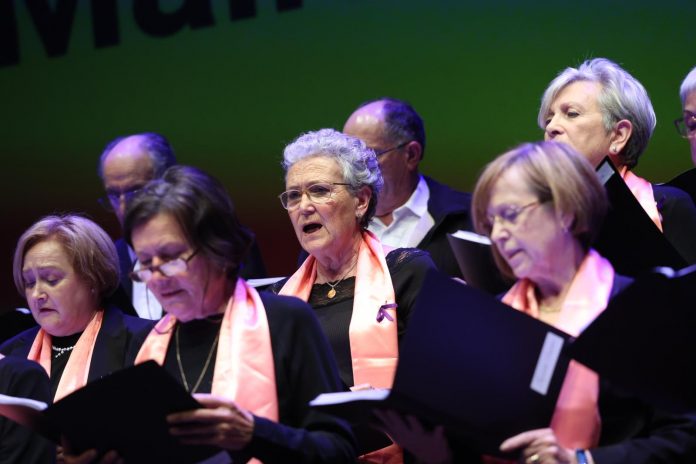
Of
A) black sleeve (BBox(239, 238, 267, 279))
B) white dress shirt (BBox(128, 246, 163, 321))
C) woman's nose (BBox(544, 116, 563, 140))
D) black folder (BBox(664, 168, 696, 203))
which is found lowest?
white dress shirt (BBox(128, 246, 163, 321))

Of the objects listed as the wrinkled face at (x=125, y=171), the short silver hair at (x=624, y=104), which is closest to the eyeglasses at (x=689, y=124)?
the short silver hair at (x=624, y=104)

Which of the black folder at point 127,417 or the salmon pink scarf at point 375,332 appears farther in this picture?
the salmon pink scarf at point 375,332

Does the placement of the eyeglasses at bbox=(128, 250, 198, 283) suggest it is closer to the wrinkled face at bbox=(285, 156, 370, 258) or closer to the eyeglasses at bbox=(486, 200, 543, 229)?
the eyeglasses at bbox=(486, 200, 543, 229)

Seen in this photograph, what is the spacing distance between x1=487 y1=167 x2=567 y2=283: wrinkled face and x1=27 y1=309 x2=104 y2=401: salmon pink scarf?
63.2 inches

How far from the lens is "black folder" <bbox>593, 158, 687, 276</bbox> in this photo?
9.78 feet

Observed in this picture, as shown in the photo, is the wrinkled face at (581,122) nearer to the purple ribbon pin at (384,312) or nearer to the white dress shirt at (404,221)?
the purple ribbon pin at (384,312)

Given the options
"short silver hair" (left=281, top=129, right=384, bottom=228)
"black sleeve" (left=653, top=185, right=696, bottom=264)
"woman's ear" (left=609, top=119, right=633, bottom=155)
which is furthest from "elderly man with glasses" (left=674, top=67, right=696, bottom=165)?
"short silver hair" (left=281, top=129, right=384, bottom=228)

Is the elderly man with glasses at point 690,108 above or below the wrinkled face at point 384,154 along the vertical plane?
above

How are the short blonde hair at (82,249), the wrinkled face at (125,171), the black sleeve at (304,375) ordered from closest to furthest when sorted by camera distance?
the black sleeve at (304,375), the short blonde hair at (82,249), the wrinkled face at (125,171)

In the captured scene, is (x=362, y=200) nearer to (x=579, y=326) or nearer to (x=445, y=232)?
(x=445, y=232)

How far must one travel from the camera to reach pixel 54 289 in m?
3.84

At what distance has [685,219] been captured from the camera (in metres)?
3.49

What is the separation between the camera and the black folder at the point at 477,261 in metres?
3.31

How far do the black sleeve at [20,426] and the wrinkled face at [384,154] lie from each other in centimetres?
205
